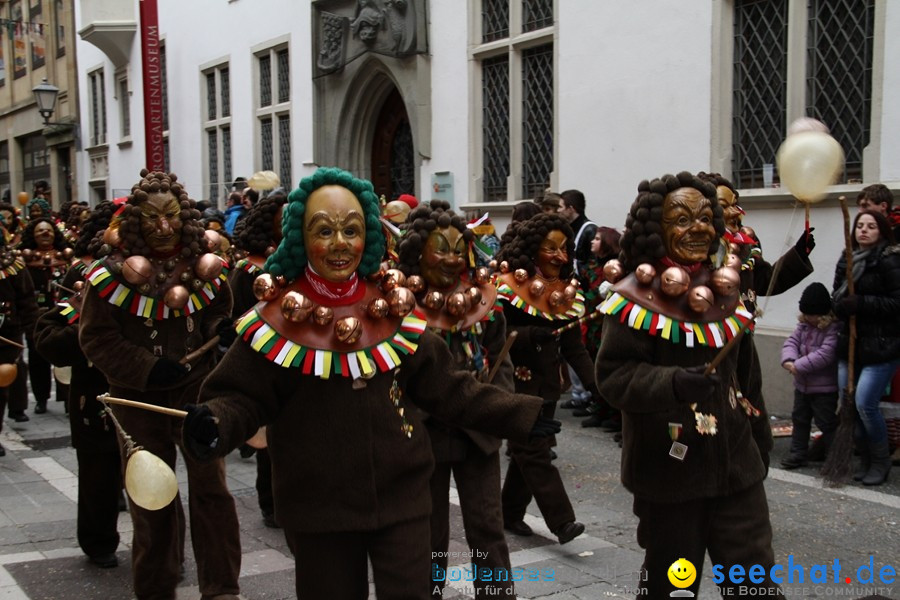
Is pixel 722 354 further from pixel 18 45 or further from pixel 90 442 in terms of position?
pixel 18 45

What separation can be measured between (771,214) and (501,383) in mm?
4852

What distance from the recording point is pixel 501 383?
4605 millimetres

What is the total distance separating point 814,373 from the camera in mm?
6941

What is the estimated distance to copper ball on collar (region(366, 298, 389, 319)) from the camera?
3363 mm

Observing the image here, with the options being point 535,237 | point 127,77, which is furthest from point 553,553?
point 127,77

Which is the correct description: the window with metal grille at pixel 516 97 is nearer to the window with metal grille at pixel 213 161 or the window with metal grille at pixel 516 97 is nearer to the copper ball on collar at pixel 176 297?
the copper ball on collar at pixel 176 297

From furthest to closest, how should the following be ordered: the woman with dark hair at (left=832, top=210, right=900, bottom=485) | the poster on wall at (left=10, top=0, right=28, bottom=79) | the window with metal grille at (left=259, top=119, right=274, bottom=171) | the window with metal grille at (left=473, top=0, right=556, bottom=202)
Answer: the poster on wall at (left=10, top=0, right=28, bottom=79)
the window with metal grille at (left=259, top=119, right=274, bottom=171)
the window with metal grille at (left=473, top=0, right=556, bottom=202)
the woman with dark hair at (left=832, top=210, right=900, bottom=485)

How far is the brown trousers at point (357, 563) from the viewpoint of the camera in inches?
127

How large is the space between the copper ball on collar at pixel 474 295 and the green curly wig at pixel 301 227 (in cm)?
105

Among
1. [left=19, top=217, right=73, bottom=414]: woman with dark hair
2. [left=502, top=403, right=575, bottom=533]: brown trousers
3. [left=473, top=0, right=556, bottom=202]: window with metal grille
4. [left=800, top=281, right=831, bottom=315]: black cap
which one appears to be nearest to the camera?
[left=502, top=403, right=575, bottom=533]: brown trousers

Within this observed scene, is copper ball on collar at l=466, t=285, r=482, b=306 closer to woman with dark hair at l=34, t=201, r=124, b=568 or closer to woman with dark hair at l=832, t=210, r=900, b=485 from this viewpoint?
woman with dark hair at l=34, t=201, r=124, b=568

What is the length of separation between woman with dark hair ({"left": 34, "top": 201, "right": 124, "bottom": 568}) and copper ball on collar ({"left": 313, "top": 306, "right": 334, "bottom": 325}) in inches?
90.4

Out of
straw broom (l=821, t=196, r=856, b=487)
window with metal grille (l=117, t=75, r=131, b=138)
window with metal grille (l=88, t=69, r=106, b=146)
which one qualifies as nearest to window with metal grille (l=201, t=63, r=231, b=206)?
window with metal grille (l=117, t=75, r=131, b=138)

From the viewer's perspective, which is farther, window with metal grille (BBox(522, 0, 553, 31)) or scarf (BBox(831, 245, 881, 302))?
window with metal grille (BBox(522, 0, 553, 31))
